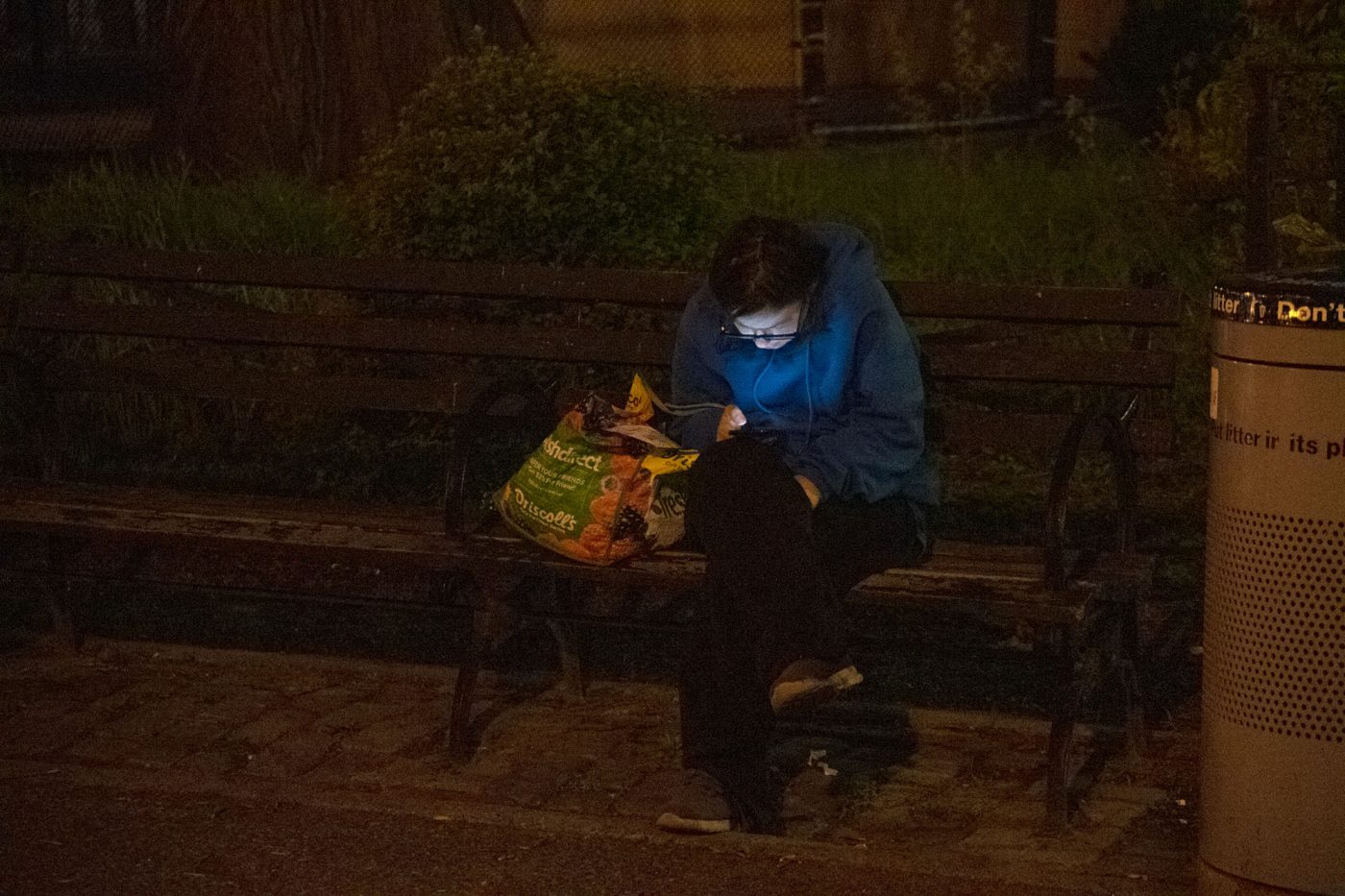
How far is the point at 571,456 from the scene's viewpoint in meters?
5.54

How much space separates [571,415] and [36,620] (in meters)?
2.21

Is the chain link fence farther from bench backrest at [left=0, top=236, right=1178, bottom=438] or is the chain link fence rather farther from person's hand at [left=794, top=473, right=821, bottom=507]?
person's hand at [left=794, top=473, right=821, bottom=507]

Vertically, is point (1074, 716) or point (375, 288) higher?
point (375, 288)

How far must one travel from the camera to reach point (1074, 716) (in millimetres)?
5168

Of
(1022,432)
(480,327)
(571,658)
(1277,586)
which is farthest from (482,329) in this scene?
(1277,586)

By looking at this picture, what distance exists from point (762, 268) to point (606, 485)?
0.65m

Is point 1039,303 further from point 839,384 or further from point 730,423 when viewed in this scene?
point 730,423

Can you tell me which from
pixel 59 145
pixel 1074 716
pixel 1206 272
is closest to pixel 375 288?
pixel 1074 716

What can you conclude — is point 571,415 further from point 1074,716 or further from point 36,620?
point 36,620

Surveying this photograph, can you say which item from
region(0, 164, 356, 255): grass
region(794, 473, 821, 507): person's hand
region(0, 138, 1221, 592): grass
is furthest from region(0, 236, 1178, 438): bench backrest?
region(0, 164, 356, 255): grass

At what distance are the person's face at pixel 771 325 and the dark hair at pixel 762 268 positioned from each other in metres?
0.02

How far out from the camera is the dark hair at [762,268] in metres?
5.25

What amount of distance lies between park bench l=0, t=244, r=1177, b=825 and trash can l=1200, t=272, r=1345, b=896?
707 millimetres

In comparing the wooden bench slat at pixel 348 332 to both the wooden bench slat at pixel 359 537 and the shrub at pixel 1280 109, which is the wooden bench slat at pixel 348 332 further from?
the shrub at pixel 1280 109
